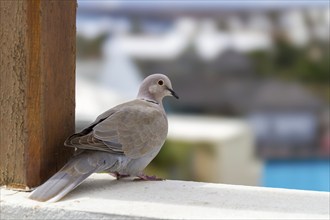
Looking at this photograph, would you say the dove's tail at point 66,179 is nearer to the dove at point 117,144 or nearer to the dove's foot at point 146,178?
the dove at point 117,144

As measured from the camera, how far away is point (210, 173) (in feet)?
27.3

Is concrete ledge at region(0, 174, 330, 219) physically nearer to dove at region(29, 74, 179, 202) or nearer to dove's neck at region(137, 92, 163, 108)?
dove at region(29, 74, 179, 202)

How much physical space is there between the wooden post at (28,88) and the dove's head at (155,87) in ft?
1.37

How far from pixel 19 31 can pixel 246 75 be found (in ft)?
54.5

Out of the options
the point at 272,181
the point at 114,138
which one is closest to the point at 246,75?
the point at 272,181

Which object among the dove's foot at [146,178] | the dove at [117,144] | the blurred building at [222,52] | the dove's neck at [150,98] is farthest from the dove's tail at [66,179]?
the blurred building at [222,52]

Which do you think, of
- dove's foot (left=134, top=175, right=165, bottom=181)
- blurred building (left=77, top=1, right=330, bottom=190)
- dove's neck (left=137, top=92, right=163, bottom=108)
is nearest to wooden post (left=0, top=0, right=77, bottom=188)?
dove's foot (left=134, top=175, right=165, bottom=181)

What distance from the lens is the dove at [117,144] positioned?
64.3 inches

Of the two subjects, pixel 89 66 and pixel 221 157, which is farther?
pixel 89 66

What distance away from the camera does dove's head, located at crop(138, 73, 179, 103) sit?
2.02 meters

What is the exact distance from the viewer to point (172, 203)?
1.50m

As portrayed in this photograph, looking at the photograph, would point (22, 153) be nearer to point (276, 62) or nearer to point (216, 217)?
point (216, 217)

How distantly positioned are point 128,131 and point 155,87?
27 cm

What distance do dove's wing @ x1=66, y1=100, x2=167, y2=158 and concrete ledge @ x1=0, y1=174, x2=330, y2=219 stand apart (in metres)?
0.10
